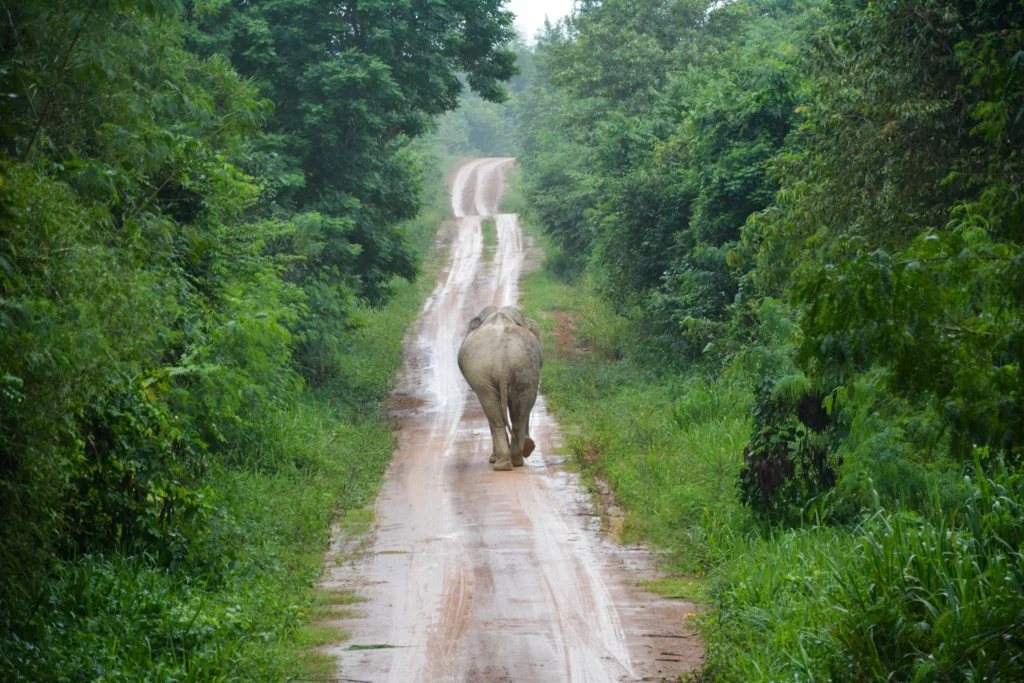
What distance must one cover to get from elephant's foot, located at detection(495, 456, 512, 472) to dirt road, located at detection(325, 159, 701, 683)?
14 cm

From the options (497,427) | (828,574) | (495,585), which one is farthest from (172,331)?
(828,574)

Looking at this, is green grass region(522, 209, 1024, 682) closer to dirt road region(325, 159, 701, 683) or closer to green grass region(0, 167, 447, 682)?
dirt road region(325, 159, 701, 683)

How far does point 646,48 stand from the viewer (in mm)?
33531

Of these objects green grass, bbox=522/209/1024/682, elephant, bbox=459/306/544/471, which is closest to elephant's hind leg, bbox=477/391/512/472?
elephant, bbox=459/306/544/471

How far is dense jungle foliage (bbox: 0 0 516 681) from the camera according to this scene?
264 inches

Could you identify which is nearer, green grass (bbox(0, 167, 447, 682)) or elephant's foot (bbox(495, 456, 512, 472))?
green grass (bbox(0, 167, 447, 682))

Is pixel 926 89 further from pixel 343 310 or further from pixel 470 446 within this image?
pixel 343 310

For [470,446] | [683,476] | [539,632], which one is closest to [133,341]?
[539,632]

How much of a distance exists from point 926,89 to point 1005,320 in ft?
19.0

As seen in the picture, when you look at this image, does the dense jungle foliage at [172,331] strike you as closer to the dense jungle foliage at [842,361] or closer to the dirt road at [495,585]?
the dirt road at [495,585]

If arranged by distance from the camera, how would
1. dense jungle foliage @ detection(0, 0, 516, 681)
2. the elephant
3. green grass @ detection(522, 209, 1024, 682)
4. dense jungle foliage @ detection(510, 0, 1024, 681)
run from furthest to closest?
the elephant
dense jungle foliage @ detection(0, 0, 516, 681)
green grass @ detection(522, 209, 1024, 682)
dense jungle foliage @ detection(510, 0, 1024, 681)

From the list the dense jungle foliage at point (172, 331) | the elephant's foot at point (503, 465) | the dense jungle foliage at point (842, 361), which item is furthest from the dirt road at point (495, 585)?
the dense jungle foliage at point (172, 331)

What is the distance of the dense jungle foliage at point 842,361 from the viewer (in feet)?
16.2

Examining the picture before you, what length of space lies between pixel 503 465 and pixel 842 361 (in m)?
9.60
